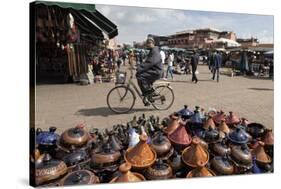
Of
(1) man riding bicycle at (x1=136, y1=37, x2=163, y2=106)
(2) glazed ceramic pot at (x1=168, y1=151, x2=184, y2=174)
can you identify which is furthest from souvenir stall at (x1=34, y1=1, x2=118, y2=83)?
(2) glazed ceramic pot at (x1=168, y1=151, x2=184, y2=174)

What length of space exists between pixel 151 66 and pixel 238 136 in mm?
1250

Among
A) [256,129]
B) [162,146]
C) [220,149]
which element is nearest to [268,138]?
[256,129]

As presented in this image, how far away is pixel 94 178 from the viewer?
3.35 meters

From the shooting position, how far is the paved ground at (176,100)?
3.47m

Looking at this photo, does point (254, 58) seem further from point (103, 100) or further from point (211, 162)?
point (103, 100)

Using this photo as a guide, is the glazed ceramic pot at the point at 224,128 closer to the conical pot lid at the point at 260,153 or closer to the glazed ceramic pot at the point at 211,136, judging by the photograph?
the glazed ceramic pot at the point at 211,136

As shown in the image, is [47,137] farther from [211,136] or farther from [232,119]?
[232,119]

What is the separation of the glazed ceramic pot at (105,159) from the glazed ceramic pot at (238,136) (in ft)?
4.42

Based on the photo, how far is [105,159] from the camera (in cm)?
337

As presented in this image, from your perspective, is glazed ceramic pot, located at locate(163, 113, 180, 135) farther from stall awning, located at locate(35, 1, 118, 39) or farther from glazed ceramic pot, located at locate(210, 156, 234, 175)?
stall awning, located at locate(35, 1, 118, 39)

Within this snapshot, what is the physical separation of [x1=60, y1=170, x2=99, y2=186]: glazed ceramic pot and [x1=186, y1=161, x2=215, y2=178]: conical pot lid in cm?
100

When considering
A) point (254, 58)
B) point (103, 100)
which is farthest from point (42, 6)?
point (254, 58)

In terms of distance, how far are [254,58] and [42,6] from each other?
2581mm

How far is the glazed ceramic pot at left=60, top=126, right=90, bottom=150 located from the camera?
3.42m
